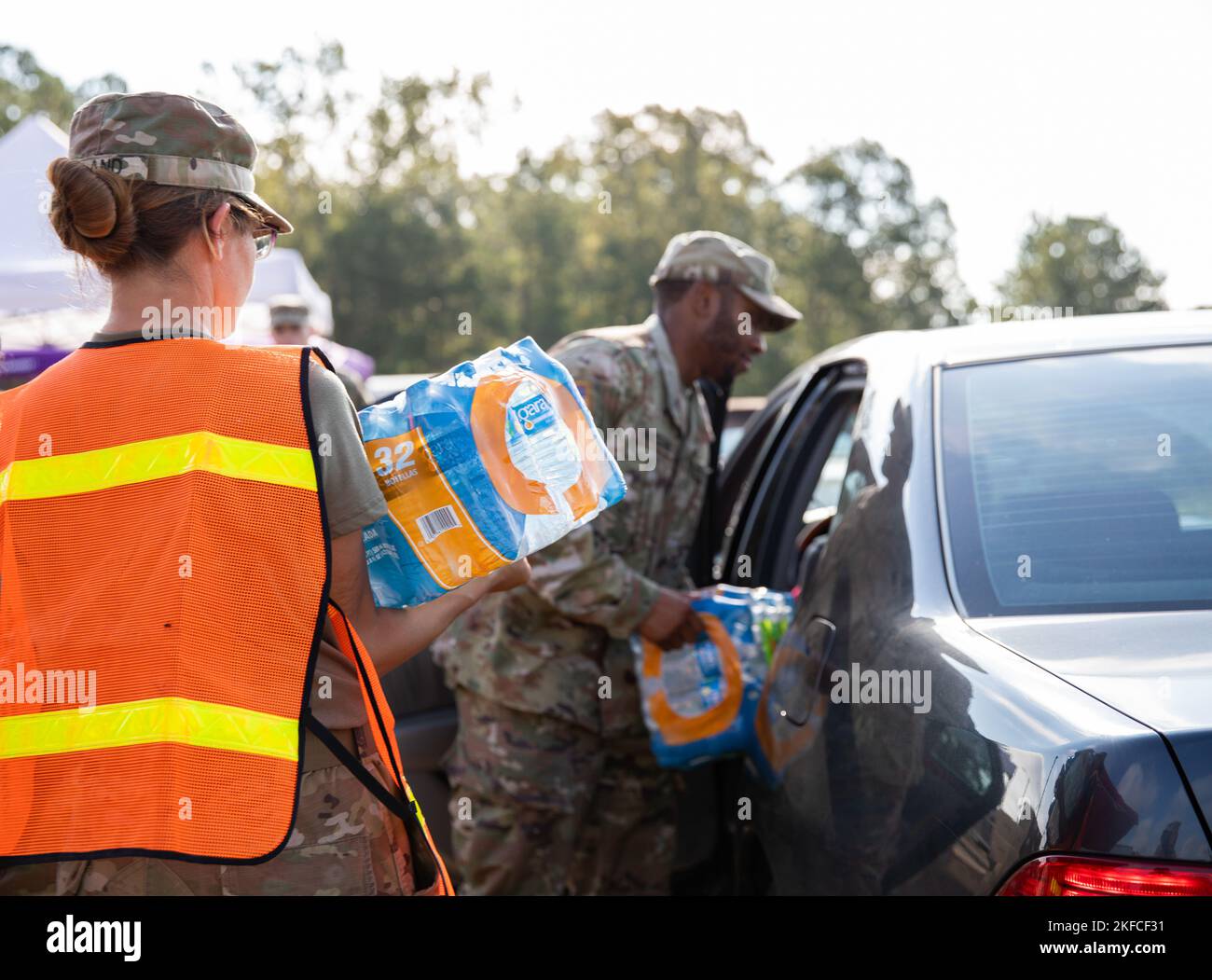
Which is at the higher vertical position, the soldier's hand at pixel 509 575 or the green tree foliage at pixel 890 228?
the green tree foliage at pixel 890 228

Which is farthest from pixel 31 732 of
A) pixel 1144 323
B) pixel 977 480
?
pixel 1144 323

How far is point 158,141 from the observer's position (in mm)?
1549

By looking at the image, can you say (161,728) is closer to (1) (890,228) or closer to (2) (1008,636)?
(2) (1008,636)

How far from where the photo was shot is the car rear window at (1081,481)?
1843mm

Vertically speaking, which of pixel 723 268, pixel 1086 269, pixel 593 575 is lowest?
pixel 593 575

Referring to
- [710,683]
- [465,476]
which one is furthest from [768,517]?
[465,476]

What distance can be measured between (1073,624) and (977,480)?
411mm

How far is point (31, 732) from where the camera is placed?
4.87 feet

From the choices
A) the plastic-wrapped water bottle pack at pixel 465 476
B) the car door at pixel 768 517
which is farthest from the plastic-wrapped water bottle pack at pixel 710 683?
the plastic-wrapped water bottle pack at pixel 465 476

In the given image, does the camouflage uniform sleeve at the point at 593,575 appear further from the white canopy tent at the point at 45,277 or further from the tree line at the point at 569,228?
the tree line at the point at 569,228

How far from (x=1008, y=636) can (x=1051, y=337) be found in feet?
3.07

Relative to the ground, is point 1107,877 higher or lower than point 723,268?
lower

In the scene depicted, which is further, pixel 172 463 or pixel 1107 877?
pixel 172 463
